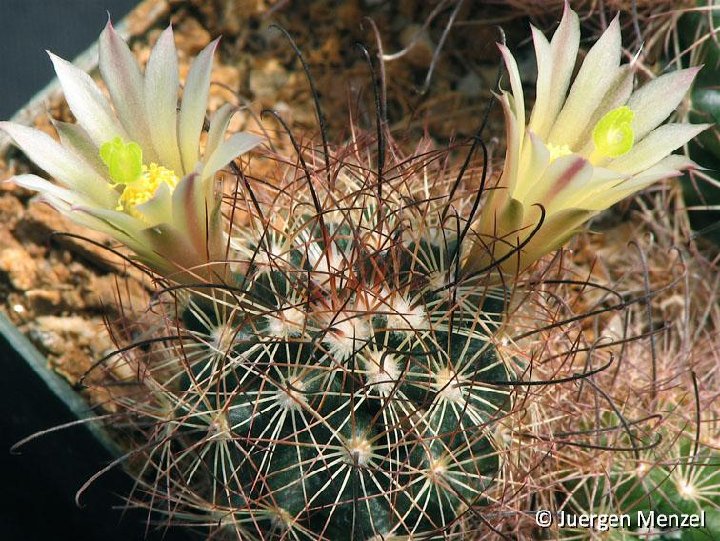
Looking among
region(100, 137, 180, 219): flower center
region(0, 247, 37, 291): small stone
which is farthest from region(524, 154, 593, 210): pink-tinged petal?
region(0, 247, 37, 291): small stone

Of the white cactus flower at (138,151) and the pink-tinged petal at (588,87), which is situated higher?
the pink-tinged petal at (588,87)

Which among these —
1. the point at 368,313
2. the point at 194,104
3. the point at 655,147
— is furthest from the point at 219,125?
the point at 655,147

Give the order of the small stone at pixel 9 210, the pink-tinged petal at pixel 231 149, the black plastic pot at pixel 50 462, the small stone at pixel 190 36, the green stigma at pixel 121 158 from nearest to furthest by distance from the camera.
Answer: the pink-tinged petal at pixel 231 149 → the green stigma at pixel 121 158 → the black plastic pot at pixel 50 462 → the small stone at pixel 9 210 → the small stone at pixel 190 36

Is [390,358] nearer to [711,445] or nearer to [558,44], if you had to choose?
[558,44]

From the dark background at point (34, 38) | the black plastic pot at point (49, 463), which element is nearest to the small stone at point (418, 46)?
the dark background at point (34, 38)

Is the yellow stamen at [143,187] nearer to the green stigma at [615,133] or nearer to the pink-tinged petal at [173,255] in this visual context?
the pink-tinged petal at [173,255]

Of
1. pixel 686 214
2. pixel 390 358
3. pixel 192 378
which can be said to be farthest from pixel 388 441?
pixel 686 214
